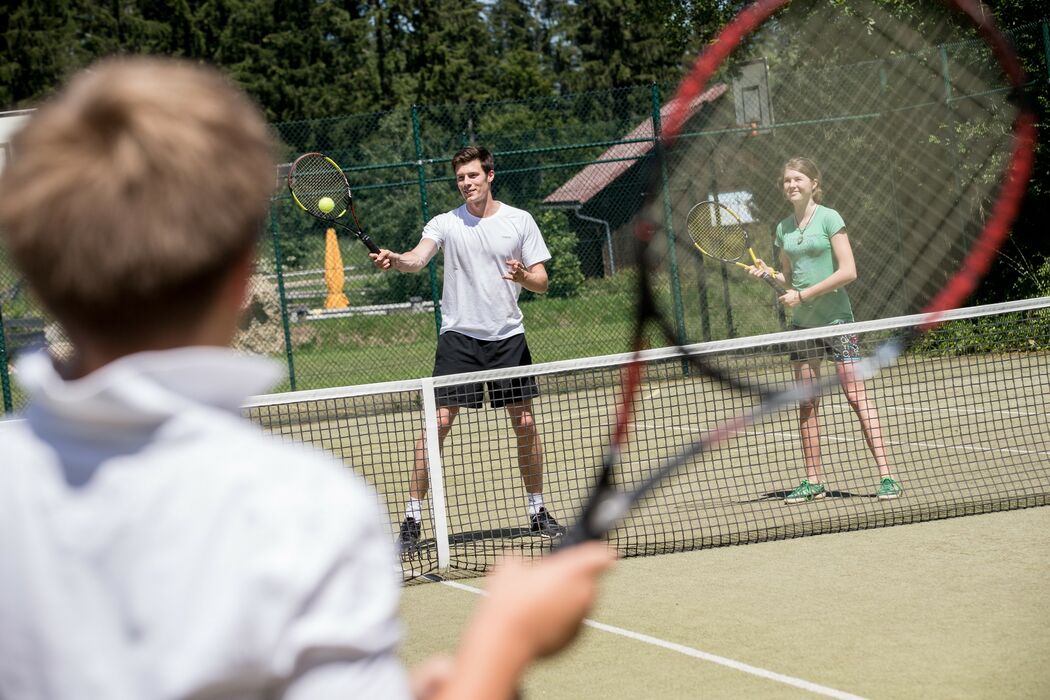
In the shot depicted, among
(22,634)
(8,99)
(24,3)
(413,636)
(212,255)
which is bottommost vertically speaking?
(413,636)

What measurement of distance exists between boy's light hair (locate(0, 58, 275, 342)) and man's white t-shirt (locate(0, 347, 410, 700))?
0.17 ft

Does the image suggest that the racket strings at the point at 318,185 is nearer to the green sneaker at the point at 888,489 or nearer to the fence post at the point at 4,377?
the green sneaker at the point at 888,489

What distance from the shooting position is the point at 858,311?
8516mm

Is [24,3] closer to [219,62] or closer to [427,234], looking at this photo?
[219,62]

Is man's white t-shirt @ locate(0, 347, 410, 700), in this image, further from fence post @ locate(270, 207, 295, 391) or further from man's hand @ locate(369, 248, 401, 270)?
fence post @ locate(270, 207, 295, 391)

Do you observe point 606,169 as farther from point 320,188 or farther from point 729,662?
point 729,662

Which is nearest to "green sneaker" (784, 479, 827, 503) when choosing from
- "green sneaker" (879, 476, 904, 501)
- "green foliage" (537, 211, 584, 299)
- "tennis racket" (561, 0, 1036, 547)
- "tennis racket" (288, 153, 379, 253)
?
"green sneaker" (879, 476, 904, 501)

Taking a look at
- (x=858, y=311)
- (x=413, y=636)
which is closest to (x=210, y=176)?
(x=413, y=636)

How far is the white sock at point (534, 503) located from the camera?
5.53 metres

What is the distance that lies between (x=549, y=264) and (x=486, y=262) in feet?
26.0

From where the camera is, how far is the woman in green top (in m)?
5.59

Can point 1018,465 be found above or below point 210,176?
below

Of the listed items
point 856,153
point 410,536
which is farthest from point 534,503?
point 856,153

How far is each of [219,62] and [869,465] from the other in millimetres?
34086
